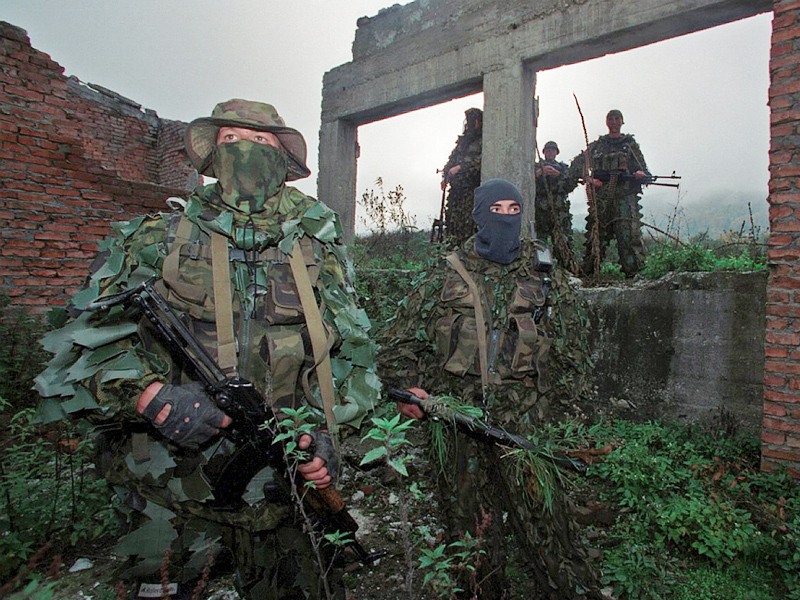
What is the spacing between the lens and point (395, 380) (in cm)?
254

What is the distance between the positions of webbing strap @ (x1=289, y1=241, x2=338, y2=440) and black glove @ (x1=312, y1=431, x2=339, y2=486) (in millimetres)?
91

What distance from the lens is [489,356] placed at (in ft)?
7.96

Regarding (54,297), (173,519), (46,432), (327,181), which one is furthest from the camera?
(327,181)

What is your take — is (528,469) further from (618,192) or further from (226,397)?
(618,192)

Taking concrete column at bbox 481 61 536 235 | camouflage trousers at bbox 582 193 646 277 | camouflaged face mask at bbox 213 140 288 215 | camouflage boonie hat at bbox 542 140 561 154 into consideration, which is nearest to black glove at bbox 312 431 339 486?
camouflaged face mask at bbox 213 140 288 215

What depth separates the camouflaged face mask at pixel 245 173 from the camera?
191cm

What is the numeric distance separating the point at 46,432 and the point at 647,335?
17.3 feet

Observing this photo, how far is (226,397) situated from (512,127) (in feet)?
12.8

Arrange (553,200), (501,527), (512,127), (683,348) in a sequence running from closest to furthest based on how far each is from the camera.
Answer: (501,527), (683,348), (512,127), (553,200)

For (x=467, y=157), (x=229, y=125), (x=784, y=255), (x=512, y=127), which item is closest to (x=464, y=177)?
(x=467, y=157)

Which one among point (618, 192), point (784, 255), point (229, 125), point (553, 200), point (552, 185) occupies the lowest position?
point (784, 255)

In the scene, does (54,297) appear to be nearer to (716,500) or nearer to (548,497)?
(548,497)

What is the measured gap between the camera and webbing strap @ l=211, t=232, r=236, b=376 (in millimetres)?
1723

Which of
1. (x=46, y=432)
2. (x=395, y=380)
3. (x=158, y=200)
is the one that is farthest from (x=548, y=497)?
(x=158, y=200)
